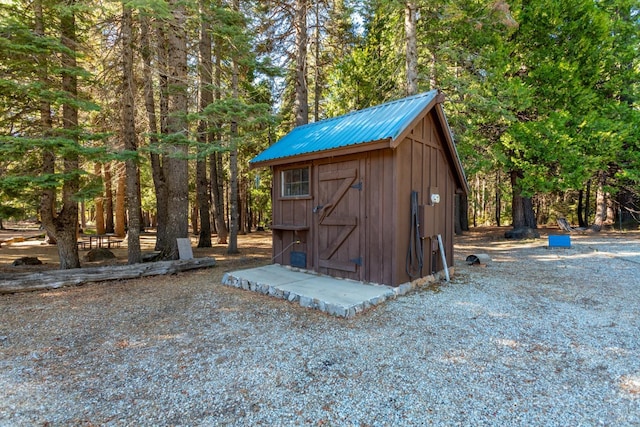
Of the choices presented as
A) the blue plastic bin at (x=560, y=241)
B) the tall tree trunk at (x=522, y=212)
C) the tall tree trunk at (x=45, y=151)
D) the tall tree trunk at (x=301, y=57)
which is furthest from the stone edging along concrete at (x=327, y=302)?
the tall tree trunk at (x=522, y=212)

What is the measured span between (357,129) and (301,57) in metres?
6.37

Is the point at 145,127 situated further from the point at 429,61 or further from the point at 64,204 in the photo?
the point at 429,61

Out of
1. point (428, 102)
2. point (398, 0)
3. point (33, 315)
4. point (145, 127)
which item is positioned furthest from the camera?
point (145, 127)

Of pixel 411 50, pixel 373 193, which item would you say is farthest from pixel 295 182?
pixel 411 50

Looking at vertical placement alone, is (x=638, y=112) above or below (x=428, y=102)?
above

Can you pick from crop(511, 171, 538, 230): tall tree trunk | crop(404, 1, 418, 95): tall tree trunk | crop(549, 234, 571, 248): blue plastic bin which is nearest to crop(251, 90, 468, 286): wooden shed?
crop(404, 1, 418, 95): tall tree trunk

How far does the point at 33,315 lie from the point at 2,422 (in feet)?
9.45

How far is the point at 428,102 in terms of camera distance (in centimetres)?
576

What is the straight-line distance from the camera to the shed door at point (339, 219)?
589 centimetres

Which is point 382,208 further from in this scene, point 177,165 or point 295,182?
point 177,165

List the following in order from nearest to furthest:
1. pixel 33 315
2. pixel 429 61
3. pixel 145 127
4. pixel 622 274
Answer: pixel 33 315, pixel 622 274, pixel 145 127, pixel 429 61

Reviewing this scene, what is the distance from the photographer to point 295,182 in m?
7.10

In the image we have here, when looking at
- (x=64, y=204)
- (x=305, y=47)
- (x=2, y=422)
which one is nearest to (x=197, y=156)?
(x=64, y=204)

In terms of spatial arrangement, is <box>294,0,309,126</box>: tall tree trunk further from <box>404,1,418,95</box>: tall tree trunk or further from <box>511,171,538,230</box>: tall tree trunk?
<box>511,171,538,230</box>: tall tree trunk
